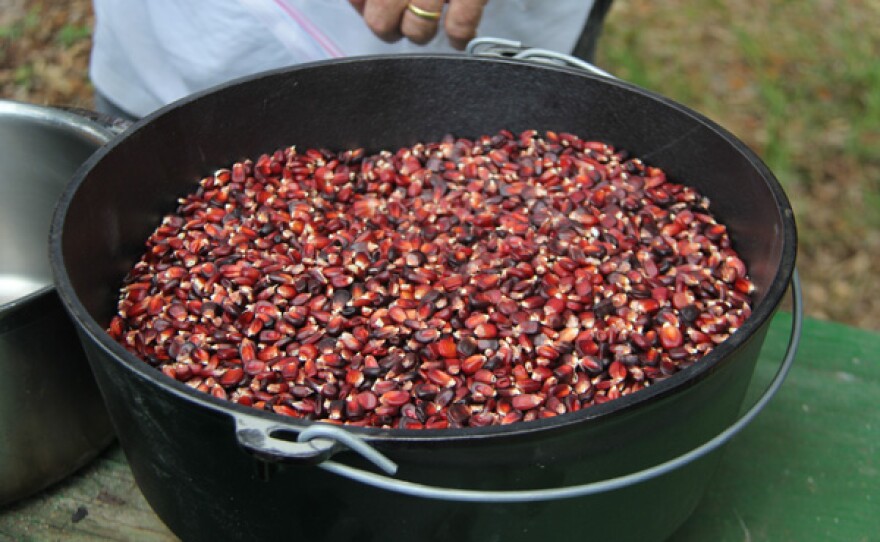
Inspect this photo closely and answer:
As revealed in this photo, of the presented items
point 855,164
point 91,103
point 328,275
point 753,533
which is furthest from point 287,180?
point 855,164

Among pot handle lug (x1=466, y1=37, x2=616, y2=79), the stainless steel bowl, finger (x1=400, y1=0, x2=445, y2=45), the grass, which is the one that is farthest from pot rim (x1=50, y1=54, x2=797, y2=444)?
the grass

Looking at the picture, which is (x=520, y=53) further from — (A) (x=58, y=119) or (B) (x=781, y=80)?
(B) (x=781, y=80)

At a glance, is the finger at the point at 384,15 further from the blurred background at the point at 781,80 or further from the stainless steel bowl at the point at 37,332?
the blurred background at the point at 781,80

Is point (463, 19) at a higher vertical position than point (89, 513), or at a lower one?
higher

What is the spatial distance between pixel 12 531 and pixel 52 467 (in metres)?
0.10

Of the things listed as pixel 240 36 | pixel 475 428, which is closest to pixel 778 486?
pixel 475 428

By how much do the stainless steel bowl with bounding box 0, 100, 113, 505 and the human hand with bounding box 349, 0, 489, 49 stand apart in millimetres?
429

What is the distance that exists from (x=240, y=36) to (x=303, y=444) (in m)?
1.02

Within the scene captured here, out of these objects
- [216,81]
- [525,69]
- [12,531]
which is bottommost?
[12,531]

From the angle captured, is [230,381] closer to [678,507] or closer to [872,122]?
[678,507]

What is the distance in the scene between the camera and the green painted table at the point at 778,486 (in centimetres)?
127

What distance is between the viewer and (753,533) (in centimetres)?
133

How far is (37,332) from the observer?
1125 millimetres

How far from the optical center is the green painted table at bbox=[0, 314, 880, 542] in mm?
1271
